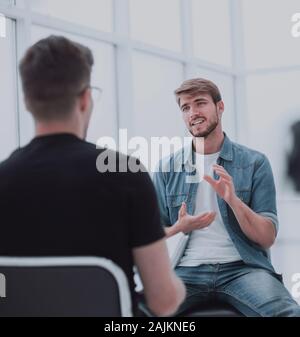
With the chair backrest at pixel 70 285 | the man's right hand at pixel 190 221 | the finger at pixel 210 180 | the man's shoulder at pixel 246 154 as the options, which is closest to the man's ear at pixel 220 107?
the man's shoulder at pixel 246 154

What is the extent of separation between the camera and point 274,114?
68.7 inches

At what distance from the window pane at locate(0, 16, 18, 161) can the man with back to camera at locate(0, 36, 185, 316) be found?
0.34m

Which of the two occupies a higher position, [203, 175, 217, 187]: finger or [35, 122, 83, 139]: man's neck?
[35, 122, 83, 139]: man's neck

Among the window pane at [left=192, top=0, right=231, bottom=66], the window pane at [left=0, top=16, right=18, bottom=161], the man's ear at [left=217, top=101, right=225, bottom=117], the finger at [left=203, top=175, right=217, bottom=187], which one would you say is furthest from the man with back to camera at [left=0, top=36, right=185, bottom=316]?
the window pane at [left=192, top=0, right=231, bottom=66]

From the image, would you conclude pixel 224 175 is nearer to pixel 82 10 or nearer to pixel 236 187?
pixel 236 187

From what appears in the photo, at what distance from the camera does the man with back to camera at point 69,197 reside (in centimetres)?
113

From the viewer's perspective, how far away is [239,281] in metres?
1.60

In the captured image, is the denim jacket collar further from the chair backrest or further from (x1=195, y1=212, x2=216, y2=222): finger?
the chair backrest

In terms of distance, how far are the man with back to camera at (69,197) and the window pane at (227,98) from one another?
614mm

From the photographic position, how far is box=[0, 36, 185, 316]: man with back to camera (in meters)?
1.13

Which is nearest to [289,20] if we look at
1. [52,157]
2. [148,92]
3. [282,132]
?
[282,132]

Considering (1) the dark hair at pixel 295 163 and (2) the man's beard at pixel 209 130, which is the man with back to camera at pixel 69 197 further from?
(1) the dark hair at pixel 295 163

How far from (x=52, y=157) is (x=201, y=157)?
629 mm
